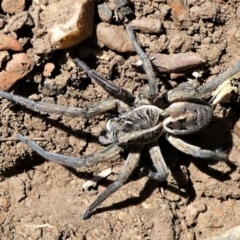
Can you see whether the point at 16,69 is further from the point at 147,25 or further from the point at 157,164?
the point at 157,164

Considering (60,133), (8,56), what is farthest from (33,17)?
(60,133)

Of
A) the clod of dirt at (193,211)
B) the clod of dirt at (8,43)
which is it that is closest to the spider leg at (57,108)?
the clod of dirt at (8,43)

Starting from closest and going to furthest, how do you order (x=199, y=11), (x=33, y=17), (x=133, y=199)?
(x=33, y=17) < (x=199, y=11) < (x=133, y=199)

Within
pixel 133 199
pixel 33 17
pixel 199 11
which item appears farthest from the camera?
pixel 133 199

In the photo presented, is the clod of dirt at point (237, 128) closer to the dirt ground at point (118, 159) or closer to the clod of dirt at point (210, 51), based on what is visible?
the dirt ground at point (118, 159)

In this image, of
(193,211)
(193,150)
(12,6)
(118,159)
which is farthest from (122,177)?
(12,6)

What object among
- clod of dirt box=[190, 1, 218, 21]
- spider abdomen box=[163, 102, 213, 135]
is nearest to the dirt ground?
clod of dirt box=[190, 1, 218, 21]

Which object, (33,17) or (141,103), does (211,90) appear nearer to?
(141,103)
